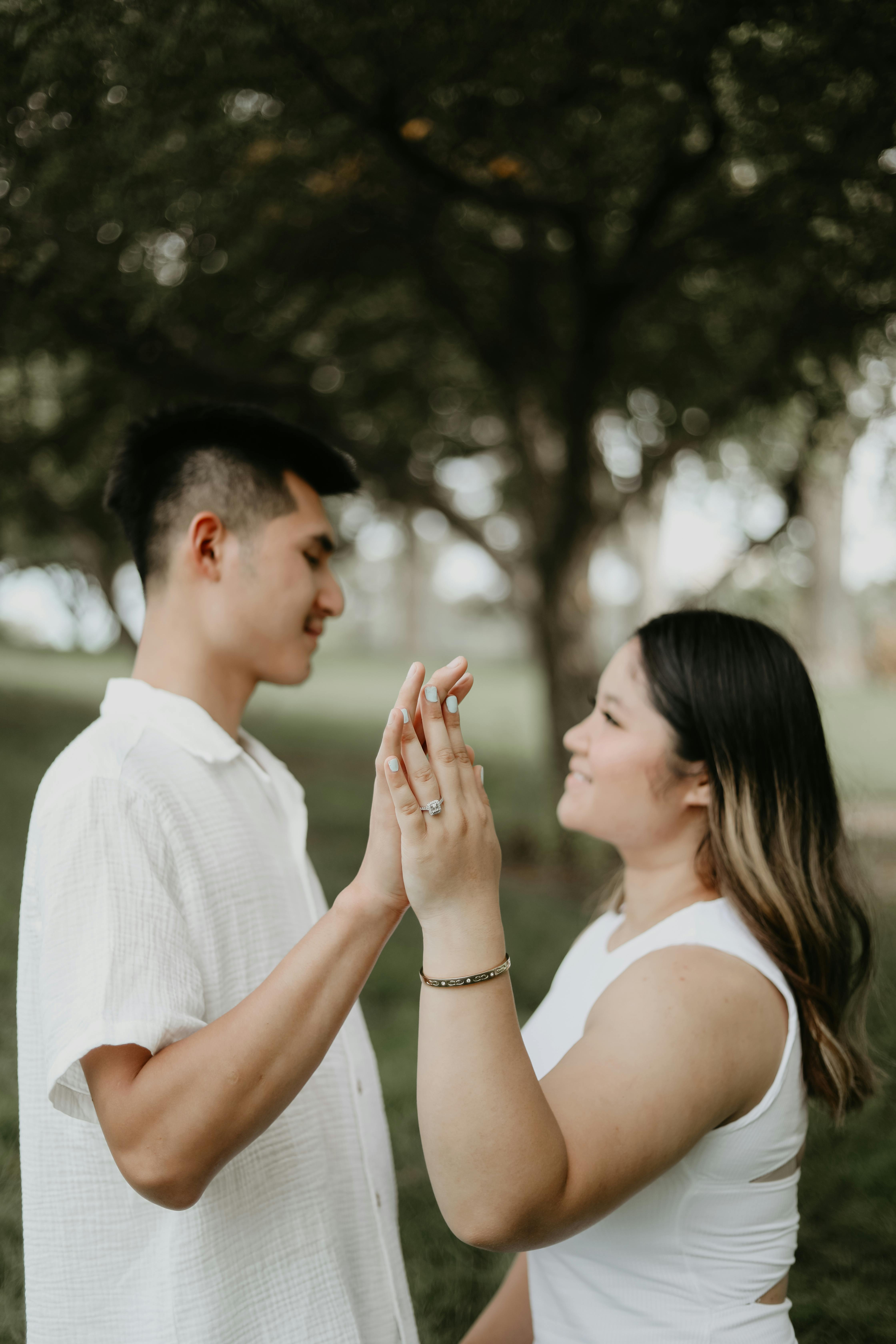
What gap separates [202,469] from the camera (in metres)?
2.28

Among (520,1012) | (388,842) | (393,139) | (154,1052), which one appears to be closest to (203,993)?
(154,1052)

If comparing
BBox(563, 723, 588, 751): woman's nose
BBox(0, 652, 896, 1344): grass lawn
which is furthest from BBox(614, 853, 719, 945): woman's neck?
BBox(0, 652, 896, 1344): grass lawn

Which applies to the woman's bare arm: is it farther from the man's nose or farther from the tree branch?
the tree branch

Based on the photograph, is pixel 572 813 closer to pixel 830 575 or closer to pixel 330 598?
pixel 330 598

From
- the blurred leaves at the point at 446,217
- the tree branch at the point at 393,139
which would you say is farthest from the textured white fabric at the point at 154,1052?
the tree branch at the point at 393,139

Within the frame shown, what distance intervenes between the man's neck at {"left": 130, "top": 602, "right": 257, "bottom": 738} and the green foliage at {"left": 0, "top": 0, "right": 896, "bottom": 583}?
1.50 meters

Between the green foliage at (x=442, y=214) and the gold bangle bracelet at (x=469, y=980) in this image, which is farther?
the green foliage at (x=442, y=214)

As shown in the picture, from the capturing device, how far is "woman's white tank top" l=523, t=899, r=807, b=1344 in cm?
171

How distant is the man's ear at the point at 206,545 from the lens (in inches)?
85.7

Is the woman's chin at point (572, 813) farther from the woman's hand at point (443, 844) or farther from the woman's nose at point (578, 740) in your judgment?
the woman's hand at point (443, 844)

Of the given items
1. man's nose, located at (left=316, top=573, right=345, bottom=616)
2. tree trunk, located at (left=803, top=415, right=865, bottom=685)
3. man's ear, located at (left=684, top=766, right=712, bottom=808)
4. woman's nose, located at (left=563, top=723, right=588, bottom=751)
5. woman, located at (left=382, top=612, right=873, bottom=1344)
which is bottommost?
woman, located at (left=382, top=612, right=873, bottom=1344)

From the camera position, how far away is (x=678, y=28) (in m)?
3.22

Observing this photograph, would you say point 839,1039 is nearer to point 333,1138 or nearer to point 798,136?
point 333,1138

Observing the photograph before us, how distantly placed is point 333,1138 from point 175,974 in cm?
56
